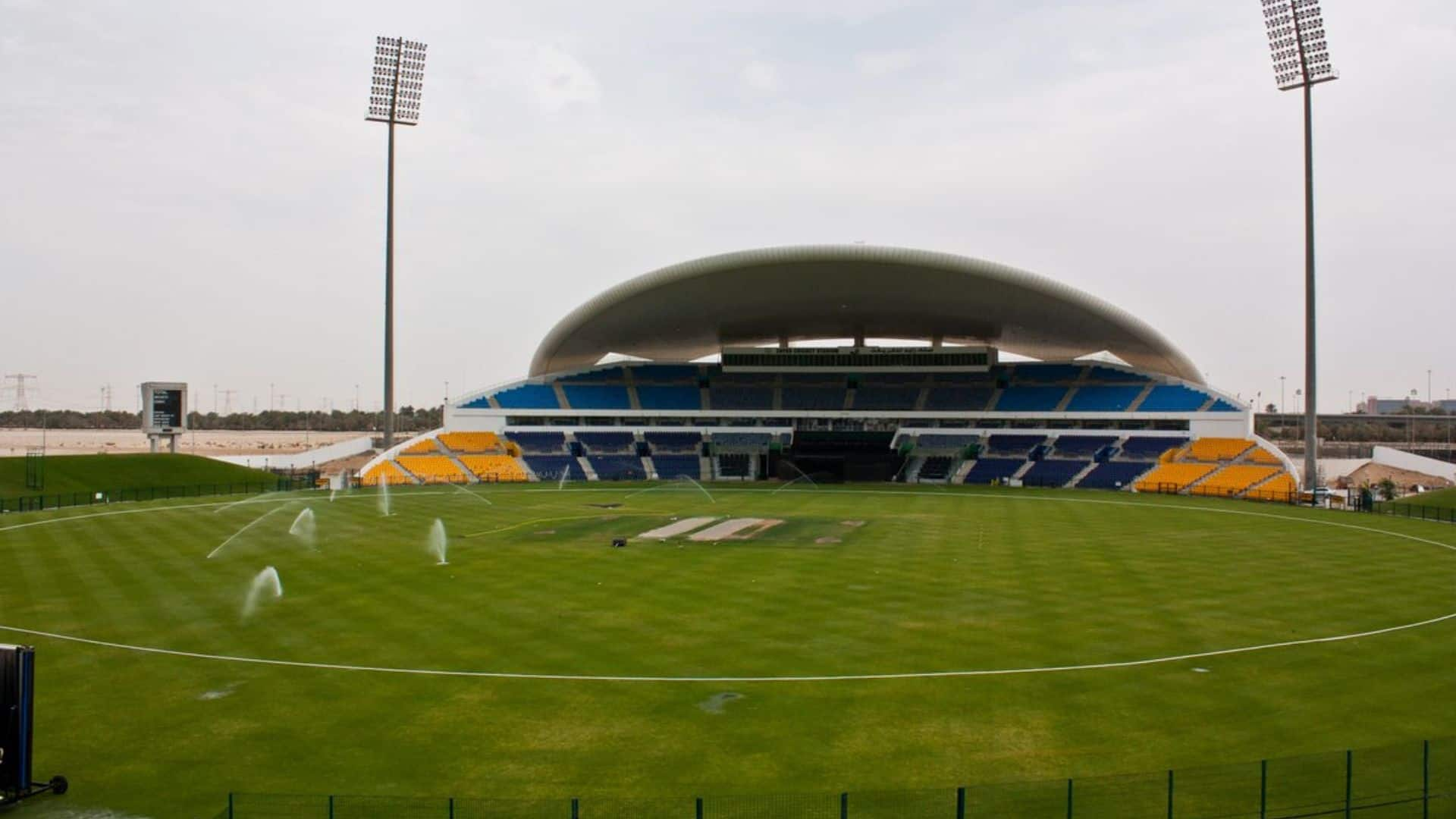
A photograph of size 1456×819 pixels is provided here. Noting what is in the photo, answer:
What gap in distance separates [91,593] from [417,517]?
2163cm

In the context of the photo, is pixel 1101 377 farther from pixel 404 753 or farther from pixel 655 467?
pixel 404 753

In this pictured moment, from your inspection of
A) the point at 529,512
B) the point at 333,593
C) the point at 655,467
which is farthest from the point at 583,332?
the point at 333,593

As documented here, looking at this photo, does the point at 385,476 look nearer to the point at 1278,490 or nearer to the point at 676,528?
the point at 676,528

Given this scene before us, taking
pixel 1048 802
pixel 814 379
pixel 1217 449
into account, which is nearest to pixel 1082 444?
pixel 1217 449

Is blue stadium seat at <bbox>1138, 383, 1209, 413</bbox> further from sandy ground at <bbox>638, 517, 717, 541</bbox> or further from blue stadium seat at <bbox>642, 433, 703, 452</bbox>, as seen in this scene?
sandy ground at <bbox>638, 517, 717, 541</bbox>

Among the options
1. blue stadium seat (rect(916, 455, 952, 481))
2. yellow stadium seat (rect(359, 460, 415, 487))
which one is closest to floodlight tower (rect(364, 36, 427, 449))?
yellow stadium seat (rect(359, 460, 415, 487))

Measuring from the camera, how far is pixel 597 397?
324 feet

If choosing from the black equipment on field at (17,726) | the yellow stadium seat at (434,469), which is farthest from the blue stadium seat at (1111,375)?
the black equipment on field at (17,726)

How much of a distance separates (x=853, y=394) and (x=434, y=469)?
40.8 m

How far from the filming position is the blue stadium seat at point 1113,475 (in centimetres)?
7612

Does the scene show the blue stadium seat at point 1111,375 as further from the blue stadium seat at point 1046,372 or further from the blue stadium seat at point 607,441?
the blue stadium seat at point 607,441

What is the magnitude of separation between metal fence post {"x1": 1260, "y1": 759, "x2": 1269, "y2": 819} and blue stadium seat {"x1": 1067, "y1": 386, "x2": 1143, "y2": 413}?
76.3 metres

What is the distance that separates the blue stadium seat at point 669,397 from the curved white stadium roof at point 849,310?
4.25 m

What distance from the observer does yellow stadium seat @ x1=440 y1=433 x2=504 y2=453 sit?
290 ft
